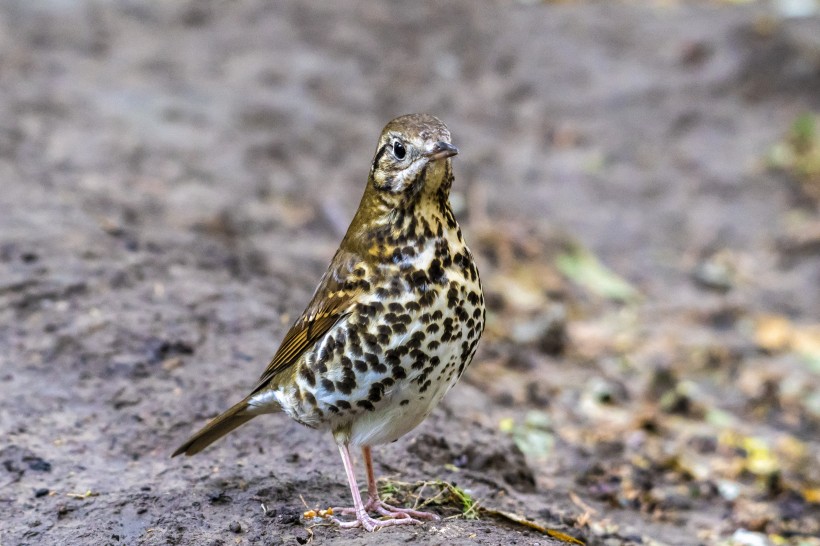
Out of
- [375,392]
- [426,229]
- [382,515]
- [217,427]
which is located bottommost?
[382,515]

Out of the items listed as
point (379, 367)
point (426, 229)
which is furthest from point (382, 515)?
point (426, 229)

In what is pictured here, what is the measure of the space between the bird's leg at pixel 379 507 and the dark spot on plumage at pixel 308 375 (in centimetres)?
39

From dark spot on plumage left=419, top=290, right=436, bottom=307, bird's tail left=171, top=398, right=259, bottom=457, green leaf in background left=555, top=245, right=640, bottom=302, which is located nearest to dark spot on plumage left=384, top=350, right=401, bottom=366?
dark spot on plumage left=419, top=290, right=436, bottom=307

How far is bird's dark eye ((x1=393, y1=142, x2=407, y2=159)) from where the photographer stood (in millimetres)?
4074

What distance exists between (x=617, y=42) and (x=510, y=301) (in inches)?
171

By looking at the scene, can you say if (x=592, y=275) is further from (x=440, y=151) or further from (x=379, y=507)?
(x=440, y=151)

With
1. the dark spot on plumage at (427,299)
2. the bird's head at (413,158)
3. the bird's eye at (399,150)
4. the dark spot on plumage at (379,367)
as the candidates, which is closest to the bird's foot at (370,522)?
the dark spot on plumage at (379,367)

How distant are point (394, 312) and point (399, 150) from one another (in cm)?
60

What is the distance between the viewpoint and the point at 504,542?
4027 millimetres

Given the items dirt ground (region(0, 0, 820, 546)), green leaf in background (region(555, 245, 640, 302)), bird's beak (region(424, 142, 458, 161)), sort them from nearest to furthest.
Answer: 1. bird's beak (region(424, 142, 458, 161))
2. dirt ground (region(0, 0, 820, 546))
3. green leaf in background (region(555, 245, 640, 302))

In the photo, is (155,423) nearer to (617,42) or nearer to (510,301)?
(510,301)

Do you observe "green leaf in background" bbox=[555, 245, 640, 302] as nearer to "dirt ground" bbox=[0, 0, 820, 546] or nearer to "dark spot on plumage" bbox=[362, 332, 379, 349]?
"dirt ground" bbox=[0, 0, 820, 546]

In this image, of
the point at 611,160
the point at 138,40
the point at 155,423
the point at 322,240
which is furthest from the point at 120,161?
the point at 611,160

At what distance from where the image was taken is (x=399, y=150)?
4.09 m
